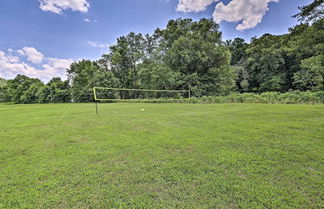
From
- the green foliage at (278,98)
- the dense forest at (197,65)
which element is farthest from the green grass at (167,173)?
the dense forest at (197,65)

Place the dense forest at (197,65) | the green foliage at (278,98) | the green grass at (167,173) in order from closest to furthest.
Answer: the green grass at (167,173) < the green foliage at (278,98) < the dense forest at (197,65)

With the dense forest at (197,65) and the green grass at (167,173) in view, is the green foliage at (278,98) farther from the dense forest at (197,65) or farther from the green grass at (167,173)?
the green grass at (167,173)

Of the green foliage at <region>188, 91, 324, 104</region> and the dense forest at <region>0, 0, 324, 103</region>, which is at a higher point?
the dense forest at <region>0, 0, 324, 103</region>

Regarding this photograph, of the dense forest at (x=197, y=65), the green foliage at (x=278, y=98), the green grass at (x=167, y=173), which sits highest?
the dense forest at (x=197, y=65)

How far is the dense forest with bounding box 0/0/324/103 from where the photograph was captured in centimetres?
1797

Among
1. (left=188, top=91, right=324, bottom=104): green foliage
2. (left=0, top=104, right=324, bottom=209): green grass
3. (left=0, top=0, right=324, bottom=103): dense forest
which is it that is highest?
(left=0, top=0, right=324, bottom=103): dense forest

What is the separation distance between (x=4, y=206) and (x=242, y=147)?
359cm

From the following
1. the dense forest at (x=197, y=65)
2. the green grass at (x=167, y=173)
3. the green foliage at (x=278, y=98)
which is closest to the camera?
the green grass at (x=167, y=173)

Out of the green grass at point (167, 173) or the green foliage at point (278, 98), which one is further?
the green foliage at point (278, 98)

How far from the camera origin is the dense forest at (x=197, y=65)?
17969 millimetres

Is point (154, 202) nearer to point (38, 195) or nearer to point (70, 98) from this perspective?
point (38, 195)

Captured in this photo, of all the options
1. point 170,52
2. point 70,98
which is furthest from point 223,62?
point 70,98

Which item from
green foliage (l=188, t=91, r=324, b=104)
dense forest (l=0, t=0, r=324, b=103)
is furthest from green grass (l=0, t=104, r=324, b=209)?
dense forest (l=0, t=0, r=324, b=103)

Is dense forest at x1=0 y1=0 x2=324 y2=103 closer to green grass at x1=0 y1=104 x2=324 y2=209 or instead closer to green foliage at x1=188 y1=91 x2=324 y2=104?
green foliage at x1=188 y1=91 x2=324 y2=104
